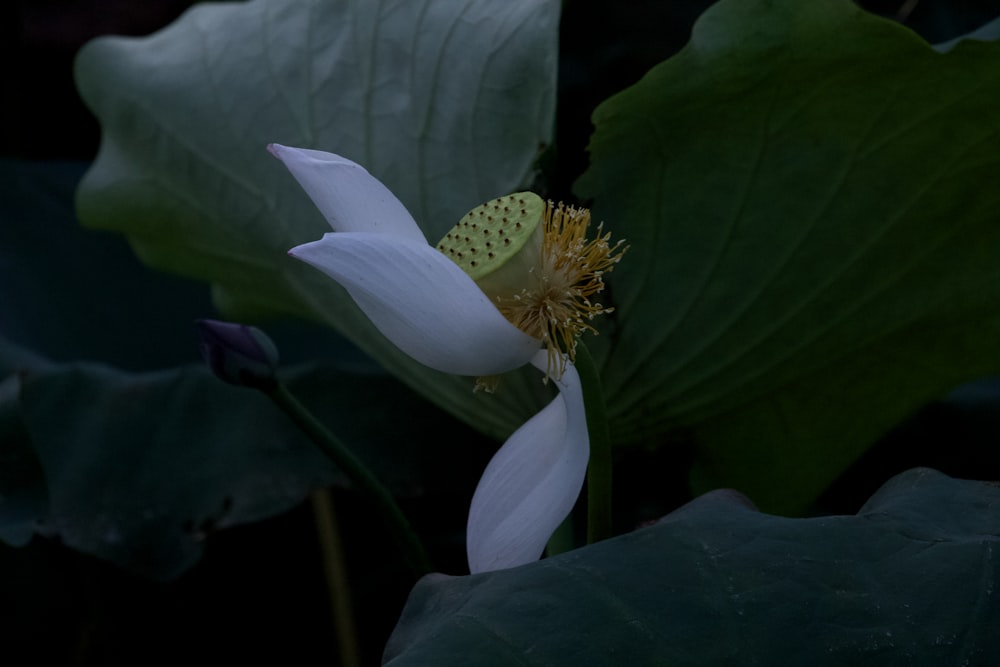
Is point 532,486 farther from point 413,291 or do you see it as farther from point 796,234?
point 796,234

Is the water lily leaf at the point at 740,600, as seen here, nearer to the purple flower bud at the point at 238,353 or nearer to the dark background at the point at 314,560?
the purple flower bud at the point at 238,353

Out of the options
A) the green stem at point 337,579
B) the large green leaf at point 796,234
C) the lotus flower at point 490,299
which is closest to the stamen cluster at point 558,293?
the lotus flower at point 490,299

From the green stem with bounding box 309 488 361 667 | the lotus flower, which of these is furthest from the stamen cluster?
the green stem with bounding box 309 488 361 667

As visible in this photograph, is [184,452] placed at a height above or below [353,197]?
below

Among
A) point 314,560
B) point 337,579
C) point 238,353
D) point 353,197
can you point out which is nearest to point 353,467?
point 238,353

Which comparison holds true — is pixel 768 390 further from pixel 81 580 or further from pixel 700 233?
pixel 81 580

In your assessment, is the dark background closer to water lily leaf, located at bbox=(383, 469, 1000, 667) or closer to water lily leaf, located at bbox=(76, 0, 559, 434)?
water lily leaf, located at bbox=(76, 0, 559, 434)
